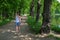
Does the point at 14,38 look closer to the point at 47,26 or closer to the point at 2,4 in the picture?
the point at 47,26

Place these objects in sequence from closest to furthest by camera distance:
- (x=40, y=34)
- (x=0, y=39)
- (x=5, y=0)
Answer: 1. (x=0, y=39)
2. (x=40, y=34)
3. (x=5, y=0)

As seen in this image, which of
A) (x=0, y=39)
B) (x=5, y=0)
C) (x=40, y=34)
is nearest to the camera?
(x=0, y=39)

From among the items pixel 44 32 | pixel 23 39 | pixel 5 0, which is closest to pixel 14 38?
pixel 23 39

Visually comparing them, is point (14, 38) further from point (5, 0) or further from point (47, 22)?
point (5, 0)

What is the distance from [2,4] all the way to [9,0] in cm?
155

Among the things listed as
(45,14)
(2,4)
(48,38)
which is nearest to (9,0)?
(2,4)

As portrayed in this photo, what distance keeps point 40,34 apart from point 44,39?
1808mm

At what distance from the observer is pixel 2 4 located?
3181cm

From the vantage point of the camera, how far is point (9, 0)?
32.6 meters

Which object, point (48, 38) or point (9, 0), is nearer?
point (48, 38)

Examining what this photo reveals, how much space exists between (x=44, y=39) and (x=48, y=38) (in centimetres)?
44

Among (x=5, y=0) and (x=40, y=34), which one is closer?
(x=40, y=34)

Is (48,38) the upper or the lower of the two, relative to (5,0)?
lower

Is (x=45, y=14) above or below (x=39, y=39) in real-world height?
above
